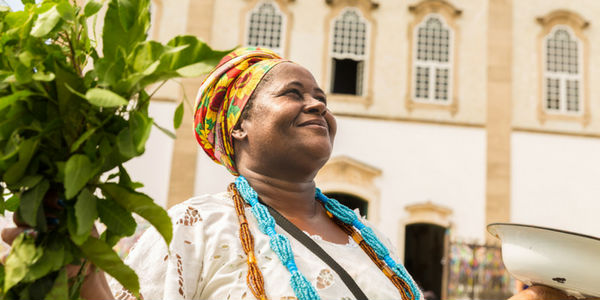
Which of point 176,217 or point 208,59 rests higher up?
point 208,59

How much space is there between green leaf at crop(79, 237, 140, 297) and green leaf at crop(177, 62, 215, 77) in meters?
0.38

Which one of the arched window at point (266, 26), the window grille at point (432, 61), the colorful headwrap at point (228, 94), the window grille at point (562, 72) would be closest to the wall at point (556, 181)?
the window grille at point (562, 72)

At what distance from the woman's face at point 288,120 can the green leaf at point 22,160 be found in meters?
0.95

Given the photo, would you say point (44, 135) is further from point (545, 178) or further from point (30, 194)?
point (545, 178)

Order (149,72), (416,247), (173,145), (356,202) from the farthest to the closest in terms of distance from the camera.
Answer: (416,247)
(356,202)
(173,145)
(149,72)

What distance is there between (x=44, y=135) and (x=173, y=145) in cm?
1308

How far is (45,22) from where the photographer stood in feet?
4.17

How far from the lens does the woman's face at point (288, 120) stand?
2072mm

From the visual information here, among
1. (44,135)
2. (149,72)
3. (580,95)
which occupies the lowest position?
(44,135)

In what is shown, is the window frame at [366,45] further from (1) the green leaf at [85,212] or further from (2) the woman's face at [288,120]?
(1) the green leaf at [85,212]

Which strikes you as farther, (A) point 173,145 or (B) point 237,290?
(A) point 173,145

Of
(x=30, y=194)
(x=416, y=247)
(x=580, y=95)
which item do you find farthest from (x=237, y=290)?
(x=416, y=247)

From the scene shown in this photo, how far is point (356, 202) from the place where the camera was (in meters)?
15.1

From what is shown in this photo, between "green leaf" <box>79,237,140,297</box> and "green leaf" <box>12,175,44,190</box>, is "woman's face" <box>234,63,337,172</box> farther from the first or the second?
"green leaf" <box>12,175,44,190</box>
